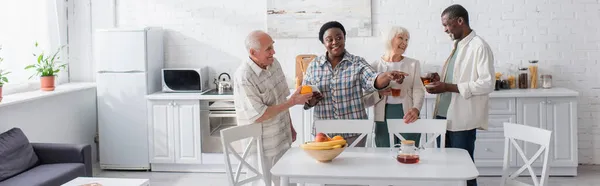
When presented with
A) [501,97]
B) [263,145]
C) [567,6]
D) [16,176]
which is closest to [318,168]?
[263,145]

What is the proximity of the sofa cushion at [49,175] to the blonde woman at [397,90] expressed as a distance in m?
2.16

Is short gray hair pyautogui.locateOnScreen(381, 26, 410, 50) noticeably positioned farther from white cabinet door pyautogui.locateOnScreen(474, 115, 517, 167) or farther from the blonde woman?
white cabinet door pyautogui.locateOnScreen(474, 115, 517, 167)

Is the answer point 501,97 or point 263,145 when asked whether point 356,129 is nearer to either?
point 263,145

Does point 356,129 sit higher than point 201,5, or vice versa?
point 201,5

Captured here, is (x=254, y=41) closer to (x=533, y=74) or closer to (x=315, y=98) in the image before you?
(x=315, y=98)

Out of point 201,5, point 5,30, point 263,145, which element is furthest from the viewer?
point 201,5

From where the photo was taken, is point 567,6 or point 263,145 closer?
point 263,145

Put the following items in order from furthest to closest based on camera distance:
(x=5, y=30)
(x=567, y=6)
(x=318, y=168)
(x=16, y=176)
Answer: (x=567, y=6) → (x=5, y=30) → (x=16, y=176) → (x=318, y=168)

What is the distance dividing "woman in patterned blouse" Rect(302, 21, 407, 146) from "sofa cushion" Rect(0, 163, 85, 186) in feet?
5.81

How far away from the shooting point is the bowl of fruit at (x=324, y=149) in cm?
347

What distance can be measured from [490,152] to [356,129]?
2178 millimetres

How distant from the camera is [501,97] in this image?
5.97 meters

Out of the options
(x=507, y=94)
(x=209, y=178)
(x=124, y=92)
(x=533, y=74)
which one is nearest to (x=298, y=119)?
(x=209, y=178)

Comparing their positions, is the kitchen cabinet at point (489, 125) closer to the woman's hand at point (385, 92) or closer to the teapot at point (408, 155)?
the woman's hand at point (385, 92)
